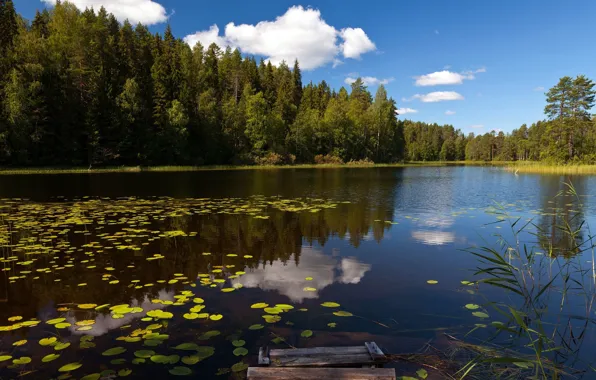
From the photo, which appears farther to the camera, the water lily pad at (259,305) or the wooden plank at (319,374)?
the water lily pad at (259,305)

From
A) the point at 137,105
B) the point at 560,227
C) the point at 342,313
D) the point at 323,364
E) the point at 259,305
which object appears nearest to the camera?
the point at 323,364

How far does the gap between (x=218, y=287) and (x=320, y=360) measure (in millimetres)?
3205

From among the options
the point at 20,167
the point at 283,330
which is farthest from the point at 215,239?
the point at 20,167

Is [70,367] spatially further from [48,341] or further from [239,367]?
[239,367]

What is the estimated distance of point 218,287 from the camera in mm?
6352

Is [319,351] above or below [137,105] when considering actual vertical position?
below

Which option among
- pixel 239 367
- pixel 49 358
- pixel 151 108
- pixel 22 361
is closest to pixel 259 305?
pixel 239 367

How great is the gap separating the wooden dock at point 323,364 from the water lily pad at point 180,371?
32.5 inches

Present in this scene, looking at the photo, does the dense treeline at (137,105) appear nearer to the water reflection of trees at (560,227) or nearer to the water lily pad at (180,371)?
the water lily pad at (180,371)

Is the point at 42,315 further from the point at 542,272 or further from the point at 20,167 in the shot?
the point at 20,167

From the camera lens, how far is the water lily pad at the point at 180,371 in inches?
148

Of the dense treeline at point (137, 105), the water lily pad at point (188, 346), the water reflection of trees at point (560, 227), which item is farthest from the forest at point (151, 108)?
the water lily pad at point (188, 346)

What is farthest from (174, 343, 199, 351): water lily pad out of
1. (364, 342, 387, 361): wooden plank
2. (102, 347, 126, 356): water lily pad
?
(364, 342, 387, 361): wooden plank

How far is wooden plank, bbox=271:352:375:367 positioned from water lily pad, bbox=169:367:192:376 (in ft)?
3.14
